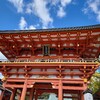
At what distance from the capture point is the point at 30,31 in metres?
13.3

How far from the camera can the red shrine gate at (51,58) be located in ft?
39.9

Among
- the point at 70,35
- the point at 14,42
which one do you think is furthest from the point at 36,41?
the point at 70,35

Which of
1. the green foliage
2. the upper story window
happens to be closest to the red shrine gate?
the upper story window

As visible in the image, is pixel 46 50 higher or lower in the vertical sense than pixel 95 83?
lower

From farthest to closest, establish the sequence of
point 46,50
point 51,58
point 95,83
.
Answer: point 95,83, point 46,50, point 51,58

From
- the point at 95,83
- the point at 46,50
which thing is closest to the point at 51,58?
the point at 46,50

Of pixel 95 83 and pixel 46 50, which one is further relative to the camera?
pixel 95 83

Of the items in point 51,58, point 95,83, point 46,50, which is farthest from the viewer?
point 95,83

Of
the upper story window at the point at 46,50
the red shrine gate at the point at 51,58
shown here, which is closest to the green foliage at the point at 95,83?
the red shrine gate at the point at 51,58

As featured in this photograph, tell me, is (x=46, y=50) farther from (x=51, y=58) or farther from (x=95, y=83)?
(x=95, y=83)

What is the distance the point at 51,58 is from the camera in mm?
14477

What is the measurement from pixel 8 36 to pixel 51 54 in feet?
15.0

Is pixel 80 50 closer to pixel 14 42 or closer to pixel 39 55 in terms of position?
pixel 39 55

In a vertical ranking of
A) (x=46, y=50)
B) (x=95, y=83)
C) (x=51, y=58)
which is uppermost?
(x=95, y=83)
